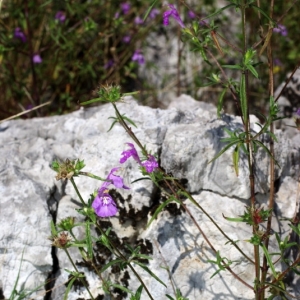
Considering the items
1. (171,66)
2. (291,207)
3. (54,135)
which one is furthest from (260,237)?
(171,66)

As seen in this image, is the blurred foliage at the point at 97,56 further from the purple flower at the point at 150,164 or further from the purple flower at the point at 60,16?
the purple flower at the point at 150,164

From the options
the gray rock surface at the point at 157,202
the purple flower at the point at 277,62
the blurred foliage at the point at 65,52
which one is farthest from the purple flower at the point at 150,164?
the purple flower at the point at 277,62

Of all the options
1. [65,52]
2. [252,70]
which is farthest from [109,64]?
[252,70]

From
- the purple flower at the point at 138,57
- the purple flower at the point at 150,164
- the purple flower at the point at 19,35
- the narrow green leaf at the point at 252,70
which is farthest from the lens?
the purple flower at the point at 138,57

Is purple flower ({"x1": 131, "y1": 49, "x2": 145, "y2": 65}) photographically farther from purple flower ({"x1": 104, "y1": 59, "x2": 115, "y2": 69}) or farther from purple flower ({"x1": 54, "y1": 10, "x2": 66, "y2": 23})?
purple flower ({"x1": 54, "y1": 10, "x2": 66, "y2": 23})

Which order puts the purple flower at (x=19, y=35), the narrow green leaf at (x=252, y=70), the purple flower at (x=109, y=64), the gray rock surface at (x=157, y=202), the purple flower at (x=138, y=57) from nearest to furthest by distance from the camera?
the narrow green leaf at (x=252, y=70), the gray rock surface at (x=157, y=202), the purple flower at (x=19, y=35), the purple flower at (x=138, y=57), the purple flower at (x=109, y=64)

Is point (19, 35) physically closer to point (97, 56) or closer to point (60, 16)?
point (60, 16)
